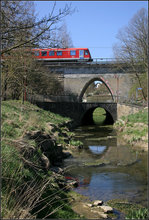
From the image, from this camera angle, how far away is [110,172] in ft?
36.7

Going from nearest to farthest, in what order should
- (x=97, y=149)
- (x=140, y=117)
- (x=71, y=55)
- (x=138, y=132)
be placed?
(x=97, y=149) → (x=138, y=132) → (x=140, y=117) → (x=71, y=55)

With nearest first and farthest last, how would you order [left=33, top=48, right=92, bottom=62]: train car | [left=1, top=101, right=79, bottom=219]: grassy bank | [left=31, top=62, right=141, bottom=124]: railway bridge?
1. [left=1, top=101, right=79, bottom=219]: grassy bank
2. [left=31, top=62, right=141, bottom=124]: railway bridge
3. [left=33, top=48, right=92, bottom=62]: train car

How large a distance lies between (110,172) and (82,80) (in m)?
27.1

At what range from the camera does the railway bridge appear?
3362 cm

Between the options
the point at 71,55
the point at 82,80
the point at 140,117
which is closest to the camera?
the point at 140,117

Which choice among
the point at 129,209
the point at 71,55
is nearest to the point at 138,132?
the point at 129,209

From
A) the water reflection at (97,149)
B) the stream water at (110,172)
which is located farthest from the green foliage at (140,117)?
the water reflection at (97,149)

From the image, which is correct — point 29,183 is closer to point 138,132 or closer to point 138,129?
point 138,132

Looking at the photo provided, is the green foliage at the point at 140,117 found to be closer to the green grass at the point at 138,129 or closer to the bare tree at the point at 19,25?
the green grass at the point at 138,129

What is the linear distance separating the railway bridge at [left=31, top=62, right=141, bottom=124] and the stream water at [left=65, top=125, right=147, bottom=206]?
16.6 metres

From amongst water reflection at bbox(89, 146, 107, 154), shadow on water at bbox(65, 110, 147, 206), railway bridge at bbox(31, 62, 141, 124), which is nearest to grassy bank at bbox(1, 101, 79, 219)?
shadow on water at bbox(65, 110, 147, 206)

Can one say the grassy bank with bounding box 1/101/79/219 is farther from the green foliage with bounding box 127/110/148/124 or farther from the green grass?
the green foliage with bounding box 127/110/148/124

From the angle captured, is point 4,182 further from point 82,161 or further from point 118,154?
point 118,154

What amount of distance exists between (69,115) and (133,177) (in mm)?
23006
